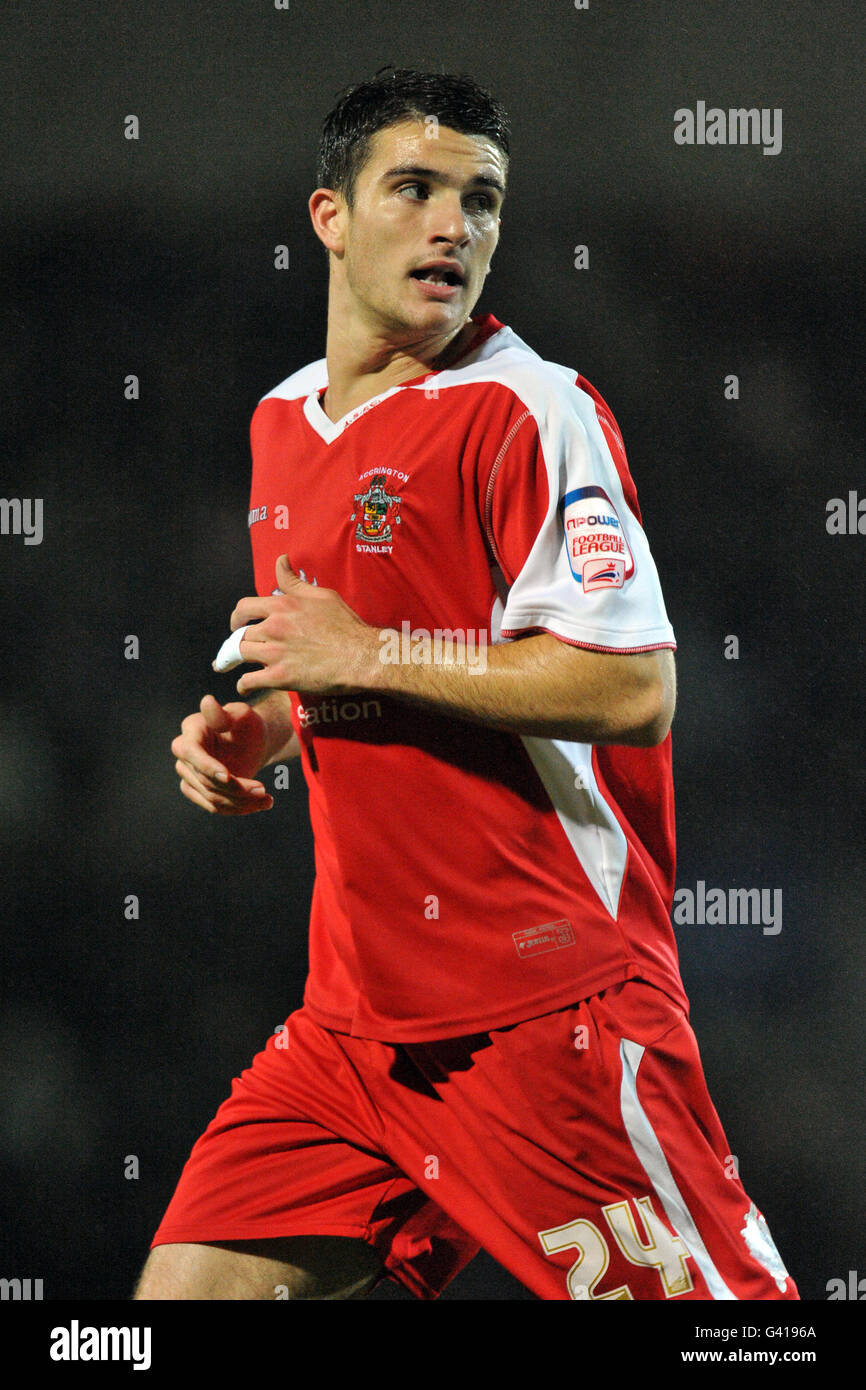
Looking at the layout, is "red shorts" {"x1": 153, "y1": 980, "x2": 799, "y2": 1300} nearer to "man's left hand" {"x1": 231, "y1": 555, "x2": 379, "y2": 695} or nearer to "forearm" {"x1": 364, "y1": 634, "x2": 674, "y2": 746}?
"forearm" {"x1": 364, "y1": 634, "x2": 674, "y2": 746}

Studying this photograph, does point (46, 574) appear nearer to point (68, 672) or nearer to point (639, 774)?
point (68, 672)

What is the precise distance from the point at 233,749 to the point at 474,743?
0.42m

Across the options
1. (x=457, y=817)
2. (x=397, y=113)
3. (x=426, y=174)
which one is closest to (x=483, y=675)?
(x=457, y=817)

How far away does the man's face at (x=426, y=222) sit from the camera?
1.87m

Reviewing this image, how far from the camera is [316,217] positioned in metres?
2.03

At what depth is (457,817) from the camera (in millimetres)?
1812

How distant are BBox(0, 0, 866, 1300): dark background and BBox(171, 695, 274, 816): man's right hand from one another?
46 centimetres

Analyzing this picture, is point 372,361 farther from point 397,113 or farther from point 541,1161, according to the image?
point 541,1161

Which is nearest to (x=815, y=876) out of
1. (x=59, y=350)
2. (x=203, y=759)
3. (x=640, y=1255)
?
(x=640, y=1255)

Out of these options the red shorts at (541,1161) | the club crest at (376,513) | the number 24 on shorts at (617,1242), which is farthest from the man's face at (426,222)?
the number 24 on shorts at (617,1242)

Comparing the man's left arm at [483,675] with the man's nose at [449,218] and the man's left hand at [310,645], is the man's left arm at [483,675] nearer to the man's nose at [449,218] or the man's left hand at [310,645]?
the man's left hand at [310,645]

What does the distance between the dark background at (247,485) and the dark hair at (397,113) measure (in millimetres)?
404

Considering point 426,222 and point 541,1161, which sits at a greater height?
point 426,222
